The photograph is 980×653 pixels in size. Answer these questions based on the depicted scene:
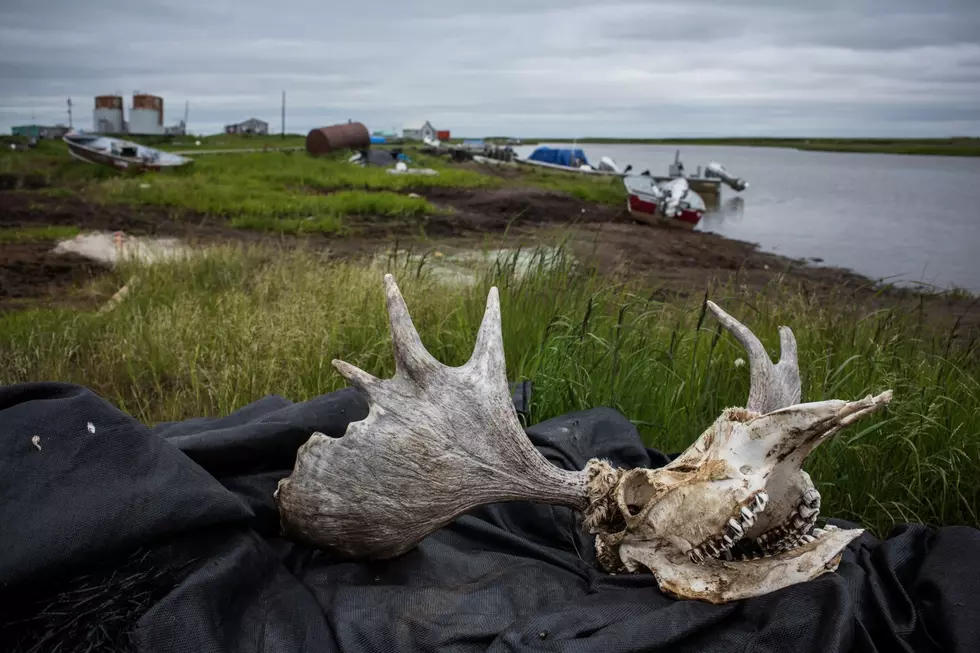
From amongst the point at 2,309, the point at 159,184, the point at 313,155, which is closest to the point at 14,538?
the point at 2,309

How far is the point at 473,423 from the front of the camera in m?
2.77

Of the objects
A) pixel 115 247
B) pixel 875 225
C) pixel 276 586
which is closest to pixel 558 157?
pixel 875 225

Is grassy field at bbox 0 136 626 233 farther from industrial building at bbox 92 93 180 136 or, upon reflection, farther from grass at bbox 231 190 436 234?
industrial building at bbox 92 93 180 136

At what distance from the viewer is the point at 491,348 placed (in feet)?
9.51

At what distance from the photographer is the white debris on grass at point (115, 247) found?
392 inches

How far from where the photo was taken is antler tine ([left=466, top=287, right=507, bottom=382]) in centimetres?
287

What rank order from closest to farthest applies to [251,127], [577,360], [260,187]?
[577,360] → [260,187] → [251,127]

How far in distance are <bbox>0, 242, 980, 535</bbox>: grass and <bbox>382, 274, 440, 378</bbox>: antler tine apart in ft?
6.09

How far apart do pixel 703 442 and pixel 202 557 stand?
170 centimetres

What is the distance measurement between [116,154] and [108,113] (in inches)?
1051

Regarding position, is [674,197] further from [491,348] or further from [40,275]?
[491,348]

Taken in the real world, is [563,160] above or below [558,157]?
below

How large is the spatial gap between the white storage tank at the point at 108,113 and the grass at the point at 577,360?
50.6 m

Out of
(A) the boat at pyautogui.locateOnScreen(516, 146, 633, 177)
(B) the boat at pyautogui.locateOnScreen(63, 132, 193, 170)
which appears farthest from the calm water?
(B) the boat at pyautogui.locateOnScreen(63, 132, 193, 170)
